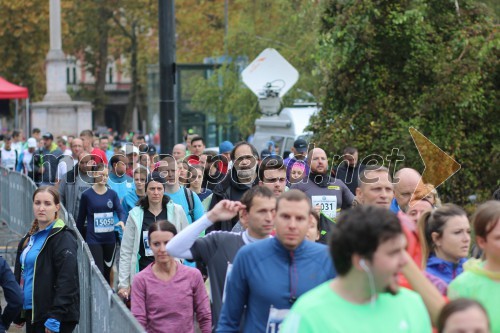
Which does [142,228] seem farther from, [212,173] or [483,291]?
[483,291]

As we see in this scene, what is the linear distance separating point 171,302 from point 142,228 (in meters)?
2.24

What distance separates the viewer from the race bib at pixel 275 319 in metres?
5.76

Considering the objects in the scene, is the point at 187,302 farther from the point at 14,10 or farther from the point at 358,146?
the point at 14,10

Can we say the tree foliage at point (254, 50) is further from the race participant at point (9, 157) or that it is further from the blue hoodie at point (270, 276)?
the blue hoodie at point (270, 276)

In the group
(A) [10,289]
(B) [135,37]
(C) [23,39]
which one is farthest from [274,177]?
(B) [135,37]

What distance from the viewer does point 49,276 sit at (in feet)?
28.1

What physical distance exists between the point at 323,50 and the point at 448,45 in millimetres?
1622

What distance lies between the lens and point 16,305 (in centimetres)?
789

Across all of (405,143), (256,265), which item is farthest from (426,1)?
(256,265)

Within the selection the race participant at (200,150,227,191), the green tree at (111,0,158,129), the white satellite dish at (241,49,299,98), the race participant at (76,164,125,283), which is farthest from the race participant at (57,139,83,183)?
the green tree at (111,0,158,129)

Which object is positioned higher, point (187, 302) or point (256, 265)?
point (256, 265)

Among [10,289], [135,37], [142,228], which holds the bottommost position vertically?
[10,289]

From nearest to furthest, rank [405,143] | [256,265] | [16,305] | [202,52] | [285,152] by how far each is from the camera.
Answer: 1. [256,265]
2. [16,305]
3. [405,143]
4. [285,152]
5. [202,52]

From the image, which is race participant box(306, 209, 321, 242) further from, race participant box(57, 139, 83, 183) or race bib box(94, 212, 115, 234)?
race participant box(57, 139, 83, 183)
